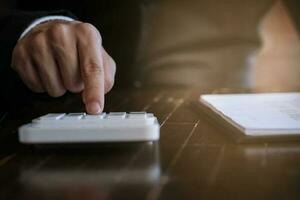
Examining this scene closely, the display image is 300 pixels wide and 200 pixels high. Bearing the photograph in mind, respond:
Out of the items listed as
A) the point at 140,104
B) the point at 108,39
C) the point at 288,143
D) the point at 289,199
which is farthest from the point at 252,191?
the point at 108,39

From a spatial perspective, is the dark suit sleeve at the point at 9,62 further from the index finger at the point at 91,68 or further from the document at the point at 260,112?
the document at the point at 260,112

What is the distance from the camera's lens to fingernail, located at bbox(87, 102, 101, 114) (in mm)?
539

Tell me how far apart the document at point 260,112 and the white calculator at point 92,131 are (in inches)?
3.7

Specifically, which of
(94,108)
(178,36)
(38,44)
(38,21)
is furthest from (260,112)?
(178,36)

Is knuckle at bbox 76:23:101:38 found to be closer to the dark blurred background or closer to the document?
the document

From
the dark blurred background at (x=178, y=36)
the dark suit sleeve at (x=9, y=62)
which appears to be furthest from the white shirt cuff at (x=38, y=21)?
the dark blurred background at (x=178, y=36)

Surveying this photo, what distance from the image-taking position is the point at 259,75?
1618mm

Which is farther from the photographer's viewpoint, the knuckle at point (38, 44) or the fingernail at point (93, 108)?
the knuckle at point (38, 44)

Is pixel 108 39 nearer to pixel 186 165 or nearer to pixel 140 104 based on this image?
pixel 140 104

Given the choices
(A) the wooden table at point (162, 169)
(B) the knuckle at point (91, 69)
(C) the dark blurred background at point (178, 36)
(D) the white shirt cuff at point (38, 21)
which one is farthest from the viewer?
(C) the dark blurred background at point (178, 36)

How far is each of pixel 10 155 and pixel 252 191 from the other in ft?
0.71

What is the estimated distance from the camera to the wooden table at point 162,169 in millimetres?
351

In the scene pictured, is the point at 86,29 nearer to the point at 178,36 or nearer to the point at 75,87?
the point at 75,87

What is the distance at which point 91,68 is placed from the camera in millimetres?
597
